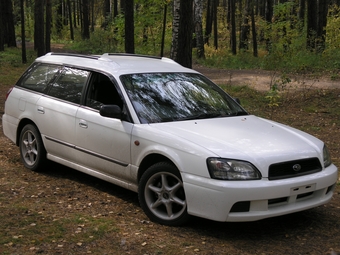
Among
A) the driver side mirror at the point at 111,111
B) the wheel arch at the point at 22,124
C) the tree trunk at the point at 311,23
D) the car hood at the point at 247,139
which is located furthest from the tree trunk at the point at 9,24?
the car hood at the point at 247,139

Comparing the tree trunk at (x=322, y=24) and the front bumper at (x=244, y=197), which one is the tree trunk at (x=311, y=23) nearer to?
the tree trunk at (x=322, y=24)


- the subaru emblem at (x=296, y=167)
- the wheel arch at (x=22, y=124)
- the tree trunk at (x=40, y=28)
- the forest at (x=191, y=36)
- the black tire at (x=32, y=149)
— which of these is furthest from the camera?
the tree trunk at (x=40, y=28)

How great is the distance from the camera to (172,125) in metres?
5.14

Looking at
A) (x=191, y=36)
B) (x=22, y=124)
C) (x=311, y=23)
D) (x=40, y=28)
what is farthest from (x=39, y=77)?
(x=311, y=23)

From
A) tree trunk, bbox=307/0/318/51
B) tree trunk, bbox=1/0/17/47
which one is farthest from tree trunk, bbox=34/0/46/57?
tree trunk, bbox=307/0/318/51

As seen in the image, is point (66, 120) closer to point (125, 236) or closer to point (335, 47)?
point (125, 236)

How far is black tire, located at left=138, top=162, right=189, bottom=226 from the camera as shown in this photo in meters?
4.79

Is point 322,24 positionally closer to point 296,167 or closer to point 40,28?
point 40,28

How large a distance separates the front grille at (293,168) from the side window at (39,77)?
368cm

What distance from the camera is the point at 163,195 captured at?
495 cm

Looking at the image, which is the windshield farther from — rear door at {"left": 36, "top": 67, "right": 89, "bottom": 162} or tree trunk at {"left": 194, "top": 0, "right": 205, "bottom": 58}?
tree trunk at {"left": 194, "top": 0, "right": 205, "bottom": 58}

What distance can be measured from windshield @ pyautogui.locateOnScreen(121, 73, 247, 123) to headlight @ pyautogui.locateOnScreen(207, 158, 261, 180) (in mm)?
1097

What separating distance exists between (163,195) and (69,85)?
235 centimetres

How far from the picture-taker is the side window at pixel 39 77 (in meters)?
6.85
